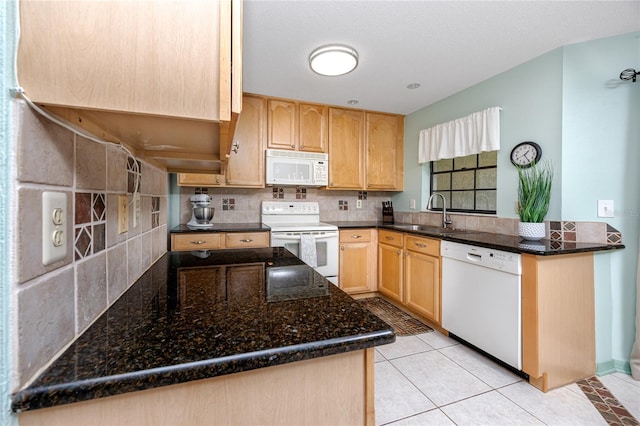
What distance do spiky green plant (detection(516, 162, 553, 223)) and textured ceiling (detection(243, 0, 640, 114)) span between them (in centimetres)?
73

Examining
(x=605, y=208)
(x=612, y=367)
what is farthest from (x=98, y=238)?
(x=612, y=367)

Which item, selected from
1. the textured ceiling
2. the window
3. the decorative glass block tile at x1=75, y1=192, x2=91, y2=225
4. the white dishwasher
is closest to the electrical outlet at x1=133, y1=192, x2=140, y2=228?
the decorative glass block tile at x1=75, y1=192, x2=91, y2=225

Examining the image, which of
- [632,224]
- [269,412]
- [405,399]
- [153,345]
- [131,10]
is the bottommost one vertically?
[405,399]

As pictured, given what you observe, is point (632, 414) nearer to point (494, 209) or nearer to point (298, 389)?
point (494, 209)

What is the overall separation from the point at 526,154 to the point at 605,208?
2.08ft

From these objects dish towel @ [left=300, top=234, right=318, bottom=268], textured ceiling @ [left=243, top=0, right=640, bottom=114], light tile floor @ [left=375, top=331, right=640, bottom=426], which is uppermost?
textured ceiling @ [left=243, top=0, right=640, bottom=114]

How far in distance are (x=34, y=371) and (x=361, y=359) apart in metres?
0.57

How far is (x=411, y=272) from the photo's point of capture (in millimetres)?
2812

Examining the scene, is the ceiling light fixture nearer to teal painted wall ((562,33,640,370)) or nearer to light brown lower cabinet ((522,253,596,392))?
teal painted wall ((562,33,640,370))

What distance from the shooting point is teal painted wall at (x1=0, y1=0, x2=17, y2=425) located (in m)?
0.39

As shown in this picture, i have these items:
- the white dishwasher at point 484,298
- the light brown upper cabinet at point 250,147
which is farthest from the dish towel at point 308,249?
the white dishwasher at point 484,298

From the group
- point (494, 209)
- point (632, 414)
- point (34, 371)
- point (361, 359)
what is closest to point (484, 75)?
point (494, 209)

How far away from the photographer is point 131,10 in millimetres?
468

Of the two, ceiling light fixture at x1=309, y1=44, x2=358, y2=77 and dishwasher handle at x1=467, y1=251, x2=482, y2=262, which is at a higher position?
ceiling light fixture at x1=309, y1=44, x2=358, y2=77
